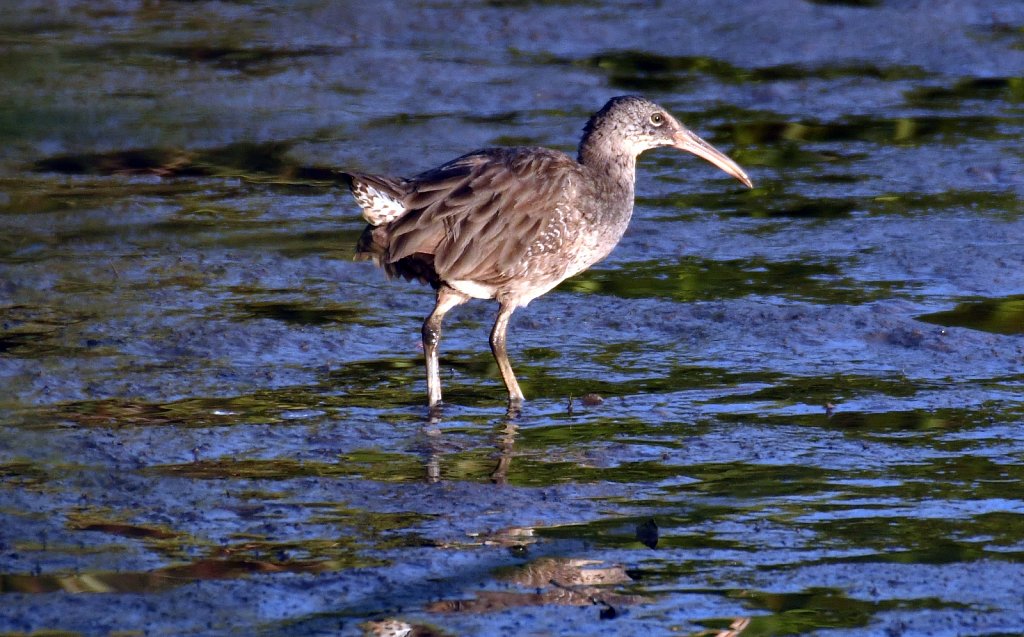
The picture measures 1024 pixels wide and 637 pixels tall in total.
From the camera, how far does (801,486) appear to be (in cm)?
631

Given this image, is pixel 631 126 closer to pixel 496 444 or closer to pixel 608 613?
pixel 496 444

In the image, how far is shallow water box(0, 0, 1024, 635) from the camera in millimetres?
5320

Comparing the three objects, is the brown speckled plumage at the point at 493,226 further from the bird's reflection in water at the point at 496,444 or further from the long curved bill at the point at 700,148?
the long curved bill at the point at 700,148

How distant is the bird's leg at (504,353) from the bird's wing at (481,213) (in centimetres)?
17

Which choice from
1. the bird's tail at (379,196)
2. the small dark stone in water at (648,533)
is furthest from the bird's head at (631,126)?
the small dark stone in water at (648,533)

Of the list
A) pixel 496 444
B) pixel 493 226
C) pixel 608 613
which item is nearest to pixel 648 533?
pixel 608 613

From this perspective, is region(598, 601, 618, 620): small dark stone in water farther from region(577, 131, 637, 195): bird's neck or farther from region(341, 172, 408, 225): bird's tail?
region(577, 131, 637, 195): bird's neck

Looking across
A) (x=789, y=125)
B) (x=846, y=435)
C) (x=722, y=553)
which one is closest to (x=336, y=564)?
(x=722, y=553)

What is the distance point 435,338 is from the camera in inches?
300

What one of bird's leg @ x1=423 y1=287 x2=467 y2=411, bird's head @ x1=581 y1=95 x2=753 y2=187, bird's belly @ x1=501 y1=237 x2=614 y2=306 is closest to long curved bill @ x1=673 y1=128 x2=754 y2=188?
bird's head @ x1=581 y1=95 x2=753 y2=187

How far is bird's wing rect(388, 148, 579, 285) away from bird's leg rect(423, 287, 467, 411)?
7.4 inches

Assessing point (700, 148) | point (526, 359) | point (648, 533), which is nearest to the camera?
point (648, 533)

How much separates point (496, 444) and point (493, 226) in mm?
1201

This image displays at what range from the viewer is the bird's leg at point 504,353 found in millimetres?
7555
